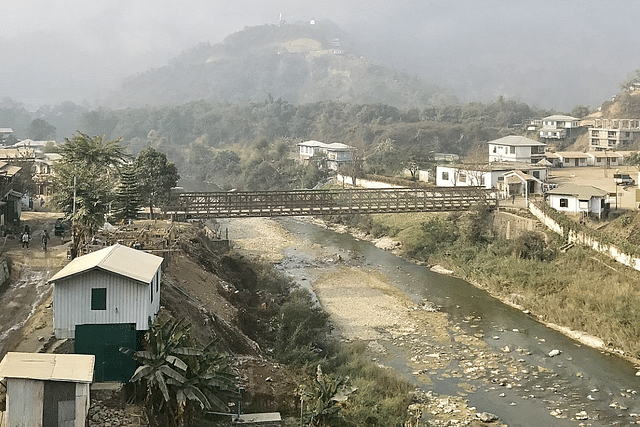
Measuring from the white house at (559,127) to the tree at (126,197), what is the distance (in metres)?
61.0

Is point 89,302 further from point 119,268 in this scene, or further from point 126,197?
point 126,197

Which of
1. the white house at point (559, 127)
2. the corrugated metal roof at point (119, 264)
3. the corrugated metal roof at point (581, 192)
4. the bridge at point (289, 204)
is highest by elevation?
the white house at point (559, 127)

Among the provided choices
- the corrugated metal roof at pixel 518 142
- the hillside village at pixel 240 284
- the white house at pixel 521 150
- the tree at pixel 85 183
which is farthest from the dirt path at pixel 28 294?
the corrugated metal roof at pixel 518 142

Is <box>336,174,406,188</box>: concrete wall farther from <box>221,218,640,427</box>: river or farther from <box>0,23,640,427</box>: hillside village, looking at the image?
<box>221,218,640,427</box>: river

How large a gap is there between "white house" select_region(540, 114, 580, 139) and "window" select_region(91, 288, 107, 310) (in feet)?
243

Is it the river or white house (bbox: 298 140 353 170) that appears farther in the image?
white house (bbox: 298 140 353 170)

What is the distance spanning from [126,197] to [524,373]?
795 inches

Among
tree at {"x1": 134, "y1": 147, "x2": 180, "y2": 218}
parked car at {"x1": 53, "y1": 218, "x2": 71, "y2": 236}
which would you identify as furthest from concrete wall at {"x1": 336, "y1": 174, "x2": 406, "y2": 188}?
parked car at {"x1": 53, "y1": 218, "x2": 71, "y2": 236}

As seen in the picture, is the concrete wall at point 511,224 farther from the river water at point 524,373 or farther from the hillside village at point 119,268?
the river water at point 524,373

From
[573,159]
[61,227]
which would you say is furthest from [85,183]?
[573,159]

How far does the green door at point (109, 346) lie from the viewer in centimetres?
1479

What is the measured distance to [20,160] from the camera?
3912cm

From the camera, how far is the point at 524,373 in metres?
22.2

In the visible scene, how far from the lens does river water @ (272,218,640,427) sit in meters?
19.2
